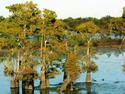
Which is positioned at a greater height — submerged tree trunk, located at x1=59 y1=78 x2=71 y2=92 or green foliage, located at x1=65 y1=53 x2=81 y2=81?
green foliage, located at x1=65 y1=53 x2=81 y2=81

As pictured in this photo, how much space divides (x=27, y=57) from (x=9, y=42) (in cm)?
342

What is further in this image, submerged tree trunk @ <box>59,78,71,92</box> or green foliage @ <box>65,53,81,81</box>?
submerged tree trunk @ <box>59,78,71,92</box>

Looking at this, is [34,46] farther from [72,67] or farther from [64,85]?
[64,85]

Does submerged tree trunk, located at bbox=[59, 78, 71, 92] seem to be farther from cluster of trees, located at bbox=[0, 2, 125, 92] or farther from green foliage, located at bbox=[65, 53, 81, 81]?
green foliage, located at bbox=[65, 53, 81, 81]

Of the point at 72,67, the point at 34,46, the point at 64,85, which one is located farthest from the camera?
the point at 34,46

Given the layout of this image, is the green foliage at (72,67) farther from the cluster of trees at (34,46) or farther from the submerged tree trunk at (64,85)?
the submerged tree trunk at (64,85)

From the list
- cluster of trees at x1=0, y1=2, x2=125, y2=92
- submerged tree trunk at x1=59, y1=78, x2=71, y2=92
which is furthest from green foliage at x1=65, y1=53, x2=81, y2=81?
submerged tree trunk at x1=59, y1=78, x2=71, y2=92

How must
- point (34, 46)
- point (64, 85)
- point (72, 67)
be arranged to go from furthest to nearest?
point (34, 46), point (64, 85), point (72, 67)

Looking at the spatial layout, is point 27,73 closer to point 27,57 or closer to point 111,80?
point 27,57

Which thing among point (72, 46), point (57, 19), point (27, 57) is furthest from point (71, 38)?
point (27, 57)

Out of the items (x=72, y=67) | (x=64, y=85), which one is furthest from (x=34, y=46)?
(x=64, y=85)

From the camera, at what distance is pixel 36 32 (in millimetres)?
65375

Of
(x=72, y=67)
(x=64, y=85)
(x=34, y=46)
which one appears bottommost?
(x=64, y=85)

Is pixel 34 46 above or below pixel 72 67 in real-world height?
above
